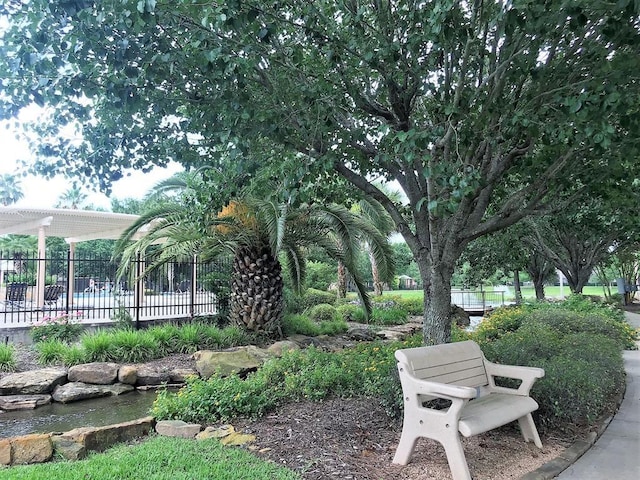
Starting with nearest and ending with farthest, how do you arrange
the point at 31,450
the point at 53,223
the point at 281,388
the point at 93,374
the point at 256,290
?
the point at 31,450 < the point at 281,388 < the point at 93,374 < the point at 256,290 < the point at 53,223

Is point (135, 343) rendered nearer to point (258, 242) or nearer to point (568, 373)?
point (258, 242)

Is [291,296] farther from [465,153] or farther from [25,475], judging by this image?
[25,475]

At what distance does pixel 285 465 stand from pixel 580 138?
12.0 feet

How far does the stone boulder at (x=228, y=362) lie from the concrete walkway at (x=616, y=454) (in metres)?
5.28

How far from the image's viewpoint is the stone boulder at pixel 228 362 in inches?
322

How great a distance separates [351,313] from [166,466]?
48.3 feet

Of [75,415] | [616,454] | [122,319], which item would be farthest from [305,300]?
[616,454]

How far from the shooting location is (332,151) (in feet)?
16.4

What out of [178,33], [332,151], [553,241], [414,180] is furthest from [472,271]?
[178,33]

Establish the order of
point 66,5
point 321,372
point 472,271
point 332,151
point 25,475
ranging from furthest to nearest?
point 472,271 < point 321,372 < point 332,151 < point 25,475 < point 66,5

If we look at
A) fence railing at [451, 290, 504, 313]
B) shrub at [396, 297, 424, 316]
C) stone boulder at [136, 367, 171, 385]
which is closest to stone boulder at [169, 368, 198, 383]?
stone boulder at [136, 367, 171, 385]

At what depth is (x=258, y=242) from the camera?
11.6 metres

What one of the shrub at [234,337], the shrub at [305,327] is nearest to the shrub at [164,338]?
the shrub at [234,337]

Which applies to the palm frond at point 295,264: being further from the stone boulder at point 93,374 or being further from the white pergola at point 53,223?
the stone boulder at point 93,374
